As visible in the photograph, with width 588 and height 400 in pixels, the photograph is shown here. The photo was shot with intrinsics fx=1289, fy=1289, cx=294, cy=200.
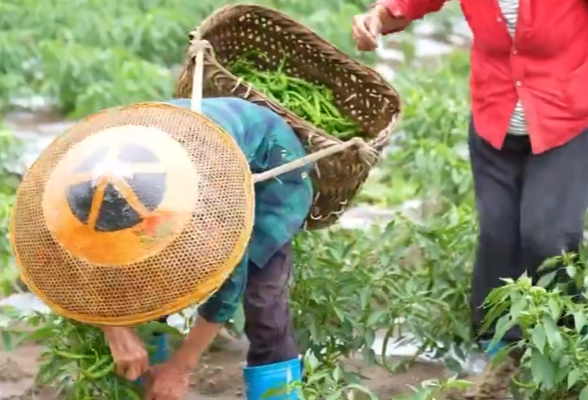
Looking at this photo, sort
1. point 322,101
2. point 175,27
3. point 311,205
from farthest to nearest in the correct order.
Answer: point 175,27
point 322,101
point 311,205

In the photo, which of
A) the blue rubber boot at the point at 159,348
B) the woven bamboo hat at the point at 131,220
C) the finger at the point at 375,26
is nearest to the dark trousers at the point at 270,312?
the blue rubber boot at the point at 159,348

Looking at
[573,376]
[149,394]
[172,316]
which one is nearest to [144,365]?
[149,394]

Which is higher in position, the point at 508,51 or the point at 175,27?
the point at 508,51

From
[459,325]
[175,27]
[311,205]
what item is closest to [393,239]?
[459,325]

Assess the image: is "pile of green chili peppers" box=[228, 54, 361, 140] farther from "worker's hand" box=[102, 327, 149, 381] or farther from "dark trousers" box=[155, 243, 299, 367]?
"worker's hand" box=[102, 327, 149, 381]

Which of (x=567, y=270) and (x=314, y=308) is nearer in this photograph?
(x=567, y=270)

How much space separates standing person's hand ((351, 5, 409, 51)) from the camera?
119 inches

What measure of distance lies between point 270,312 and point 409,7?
0.89 metres

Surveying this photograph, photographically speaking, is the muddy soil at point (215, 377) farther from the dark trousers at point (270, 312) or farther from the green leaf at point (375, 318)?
the dark trousers at point (270, 312)

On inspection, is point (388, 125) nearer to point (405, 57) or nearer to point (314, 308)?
point (314, 308)

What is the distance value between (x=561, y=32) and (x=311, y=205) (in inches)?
27.3

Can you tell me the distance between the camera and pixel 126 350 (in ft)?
7.98

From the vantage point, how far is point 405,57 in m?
6.38

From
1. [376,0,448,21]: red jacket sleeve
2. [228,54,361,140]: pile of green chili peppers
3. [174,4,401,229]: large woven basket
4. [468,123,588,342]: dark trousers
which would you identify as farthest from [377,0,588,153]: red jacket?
[228,54,361,140]: pile of green chili peppers
